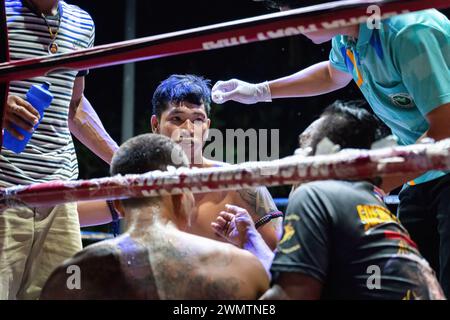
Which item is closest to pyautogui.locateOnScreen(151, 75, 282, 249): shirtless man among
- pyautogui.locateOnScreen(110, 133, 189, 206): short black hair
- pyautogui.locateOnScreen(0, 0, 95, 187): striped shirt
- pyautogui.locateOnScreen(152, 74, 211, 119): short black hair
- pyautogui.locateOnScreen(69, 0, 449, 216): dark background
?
pyautogui.locateOnScreen(152, 74, 211, 119): short black hair

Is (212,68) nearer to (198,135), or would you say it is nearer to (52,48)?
(198,135)

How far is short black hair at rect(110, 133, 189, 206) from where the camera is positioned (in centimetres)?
163

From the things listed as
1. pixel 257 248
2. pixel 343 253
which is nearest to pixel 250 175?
pixel 343 253

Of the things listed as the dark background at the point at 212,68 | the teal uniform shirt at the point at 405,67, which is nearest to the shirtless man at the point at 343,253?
the teal uniform shirt at the point at 405,67

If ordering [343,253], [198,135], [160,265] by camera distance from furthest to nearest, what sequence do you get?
1. [198,135]
2. [160,265]
3. [343,253]

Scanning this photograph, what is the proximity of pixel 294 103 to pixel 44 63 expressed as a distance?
4.56m

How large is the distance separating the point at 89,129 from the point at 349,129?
1207 millimetres

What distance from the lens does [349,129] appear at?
155cm

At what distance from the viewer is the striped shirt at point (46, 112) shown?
211 cm

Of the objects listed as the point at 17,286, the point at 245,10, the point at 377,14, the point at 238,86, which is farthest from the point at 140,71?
the point at 377,14

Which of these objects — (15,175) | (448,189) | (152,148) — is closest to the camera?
(152,148)
